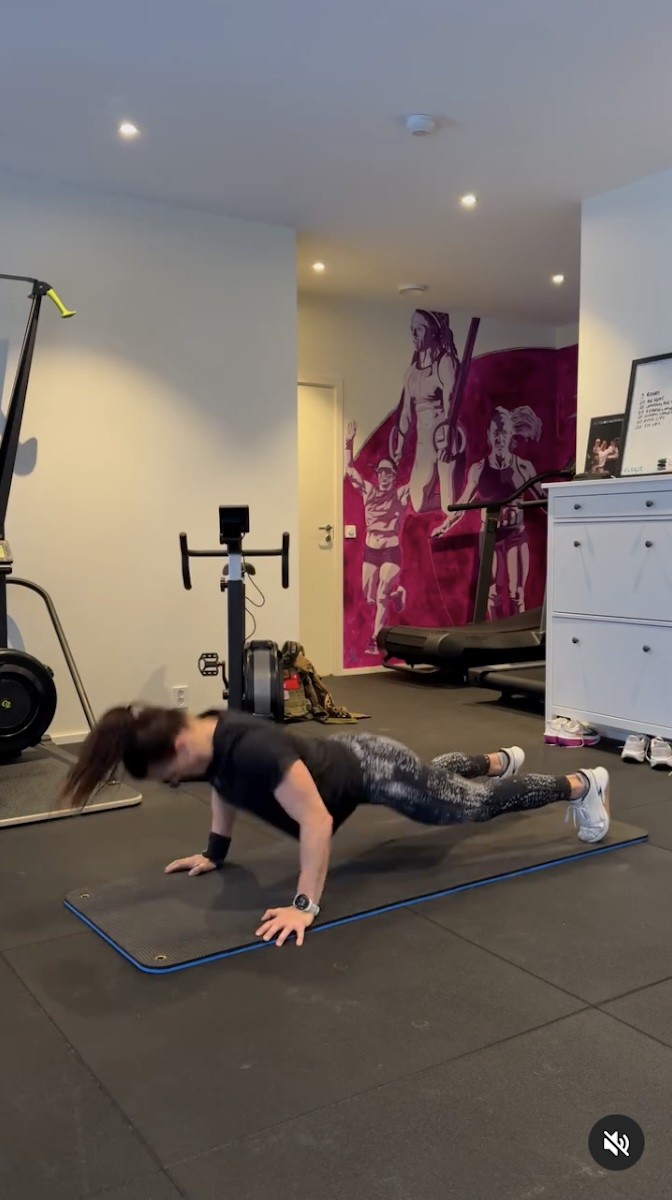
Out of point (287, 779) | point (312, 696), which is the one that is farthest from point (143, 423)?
point (287, 779)

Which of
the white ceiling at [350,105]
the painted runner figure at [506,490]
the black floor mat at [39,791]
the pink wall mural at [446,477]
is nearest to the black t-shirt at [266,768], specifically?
the black floor mat at [39,791]

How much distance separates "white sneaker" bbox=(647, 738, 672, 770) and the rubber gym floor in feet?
4.44

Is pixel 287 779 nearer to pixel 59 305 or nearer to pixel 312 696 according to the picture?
pixel 59 305

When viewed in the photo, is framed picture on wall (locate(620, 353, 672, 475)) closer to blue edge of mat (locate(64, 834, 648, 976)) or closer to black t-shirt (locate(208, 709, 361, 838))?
blue edge of mat (locate(64, 834, 648, 976))

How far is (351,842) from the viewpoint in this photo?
3.24 m

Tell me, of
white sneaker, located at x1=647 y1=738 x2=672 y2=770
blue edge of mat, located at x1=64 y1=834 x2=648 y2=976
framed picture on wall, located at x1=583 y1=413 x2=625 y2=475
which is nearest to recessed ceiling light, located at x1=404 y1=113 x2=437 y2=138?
framed picture on wall, located at x1=583 y1=413 x2=625 y2=475

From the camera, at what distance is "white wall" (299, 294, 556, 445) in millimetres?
6930

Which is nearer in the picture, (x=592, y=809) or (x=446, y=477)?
(x=592, y=809)

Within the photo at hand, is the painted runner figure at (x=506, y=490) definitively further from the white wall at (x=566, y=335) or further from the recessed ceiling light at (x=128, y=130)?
the recessed ceiling light at (x=128, y=130)

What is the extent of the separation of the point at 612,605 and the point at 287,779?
8.80 feet

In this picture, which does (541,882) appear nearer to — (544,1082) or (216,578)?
(544,1082)

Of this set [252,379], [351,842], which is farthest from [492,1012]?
[252,379]

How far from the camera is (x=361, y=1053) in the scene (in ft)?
6.41

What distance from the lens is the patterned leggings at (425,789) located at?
2750 mm
